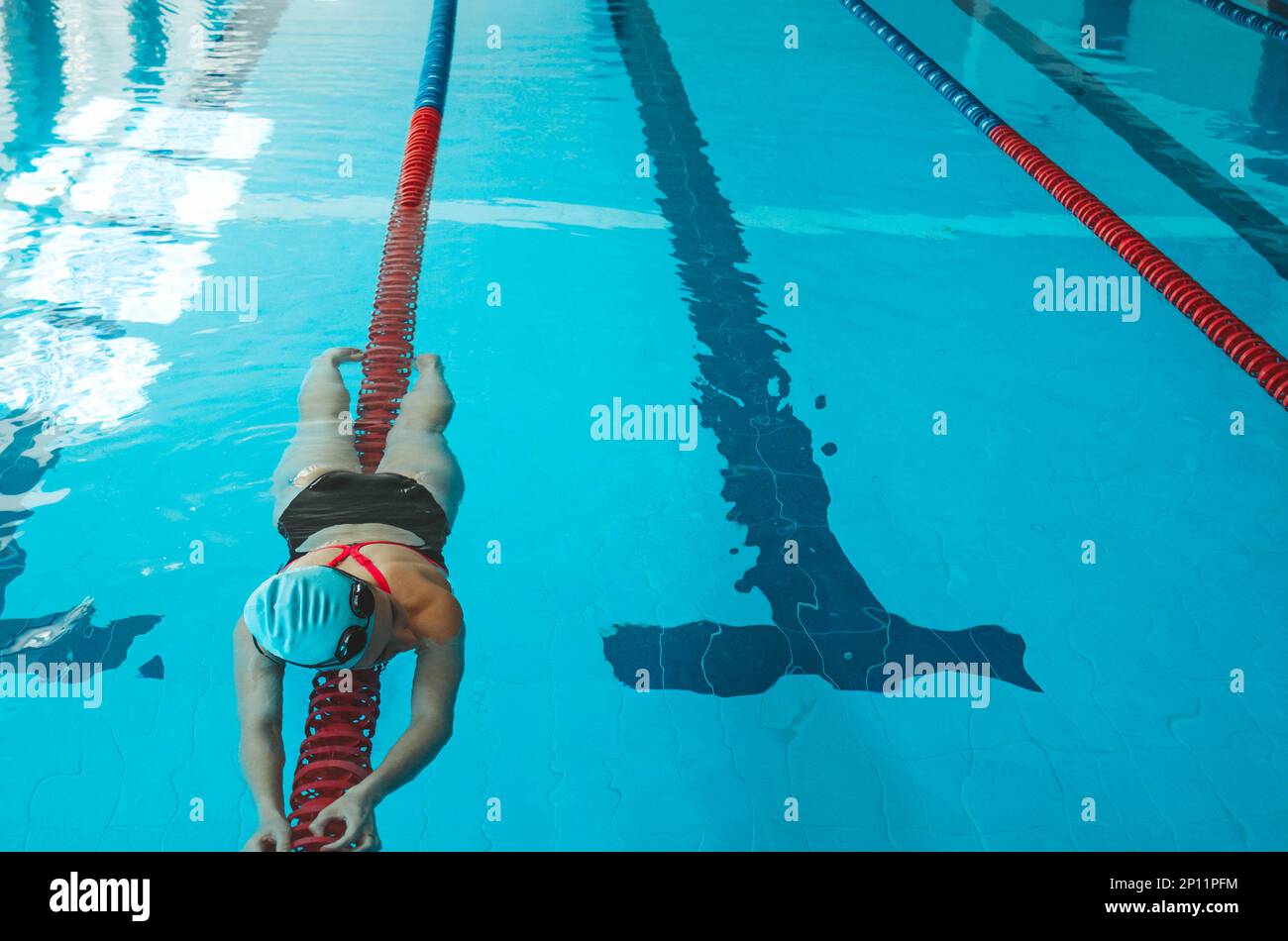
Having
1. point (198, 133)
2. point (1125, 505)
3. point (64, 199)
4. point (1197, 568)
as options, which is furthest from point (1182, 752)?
point (198, 133)

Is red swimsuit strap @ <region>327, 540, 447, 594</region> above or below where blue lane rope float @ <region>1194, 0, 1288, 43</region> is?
below

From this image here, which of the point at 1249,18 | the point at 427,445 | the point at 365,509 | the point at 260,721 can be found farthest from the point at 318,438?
the point at 1249,18

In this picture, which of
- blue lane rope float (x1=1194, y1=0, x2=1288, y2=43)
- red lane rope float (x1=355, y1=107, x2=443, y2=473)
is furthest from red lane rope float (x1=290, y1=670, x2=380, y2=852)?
blue lane rope float (x1=1194, y1=0, x2=1288, y2=43)

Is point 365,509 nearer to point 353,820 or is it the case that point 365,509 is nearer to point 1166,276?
point 353,820

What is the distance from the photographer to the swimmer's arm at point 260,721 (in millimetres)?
2186

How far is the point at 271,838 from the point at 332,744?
33cm

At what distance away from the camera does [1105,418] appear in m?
3.94

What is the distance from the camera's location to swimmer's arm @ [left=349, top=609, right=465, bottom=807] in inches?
86.1

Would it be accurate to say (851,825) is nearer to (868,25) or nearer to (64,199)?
(64,199)

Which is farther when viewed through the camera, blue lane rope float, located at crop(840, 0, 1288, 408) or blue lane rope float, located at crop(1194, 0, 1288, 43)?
blue lane rope float, located at crop(1194, 0, 1288, 43)

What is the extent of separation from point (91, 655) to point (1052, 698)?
250cm

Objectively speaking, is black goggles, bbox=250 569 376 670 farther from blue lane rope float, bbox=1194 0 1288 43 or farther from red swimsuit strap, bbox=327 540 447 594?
blue lane rope float, bbox=1194 0 1288 43

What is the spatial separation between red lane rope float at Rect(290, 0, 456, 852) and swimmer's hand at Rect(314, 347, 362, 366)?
65mm

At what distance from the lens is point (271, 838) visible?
2.04 m
